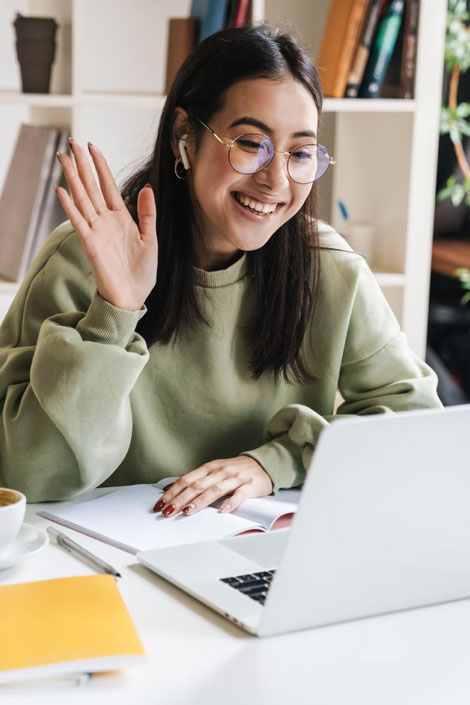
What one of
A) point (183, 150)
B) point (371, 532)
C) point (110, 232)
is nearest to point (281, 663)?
point (371, 532)

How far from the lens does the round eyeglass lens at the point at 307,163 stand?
141 centimetres

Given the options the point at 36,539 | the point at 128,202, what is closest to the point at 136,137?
the point at 128,202

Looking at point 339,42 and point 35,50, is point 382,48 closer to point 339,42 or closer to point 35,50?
point 339,42

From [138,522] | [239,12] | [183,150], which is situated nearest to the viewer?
[138,522]

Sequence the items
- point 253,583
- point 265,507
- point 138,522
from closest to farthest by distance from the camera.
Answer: point 253,583, point 138,522, point 265,507

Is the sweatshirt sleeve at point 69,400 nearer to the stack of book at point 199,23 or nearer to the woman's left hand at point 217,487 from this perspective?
the woman's left hand at point 217,487

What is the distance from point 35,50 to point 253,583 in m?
1.87

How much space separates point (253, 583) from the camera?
0.94 metres

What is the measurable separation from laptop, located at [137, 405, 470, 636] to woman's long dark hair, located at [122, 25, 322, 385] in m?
0.65

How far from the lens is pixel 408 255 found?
264 cm

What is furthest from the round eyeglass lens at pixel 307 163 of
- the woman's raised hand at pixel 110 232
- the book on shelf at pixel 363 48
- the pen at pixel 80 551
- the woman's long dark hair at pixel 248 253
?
the book on shelf at pixel 363 48

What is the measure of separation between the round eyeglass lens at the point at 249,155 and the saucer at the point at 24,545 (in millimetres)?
617

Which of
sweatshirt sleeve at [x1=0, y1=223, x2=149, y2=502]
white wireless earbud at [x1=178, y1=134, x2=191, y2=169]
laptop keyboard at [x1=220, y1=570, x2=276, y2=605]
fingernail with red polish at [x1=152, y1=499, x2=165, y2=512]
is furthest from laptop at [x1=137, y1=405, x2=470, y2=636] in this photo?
white wireless earbud at [x1=178, y1=134, x2=191, y2=169]

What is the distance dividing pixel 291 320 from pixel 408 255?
1.15m
